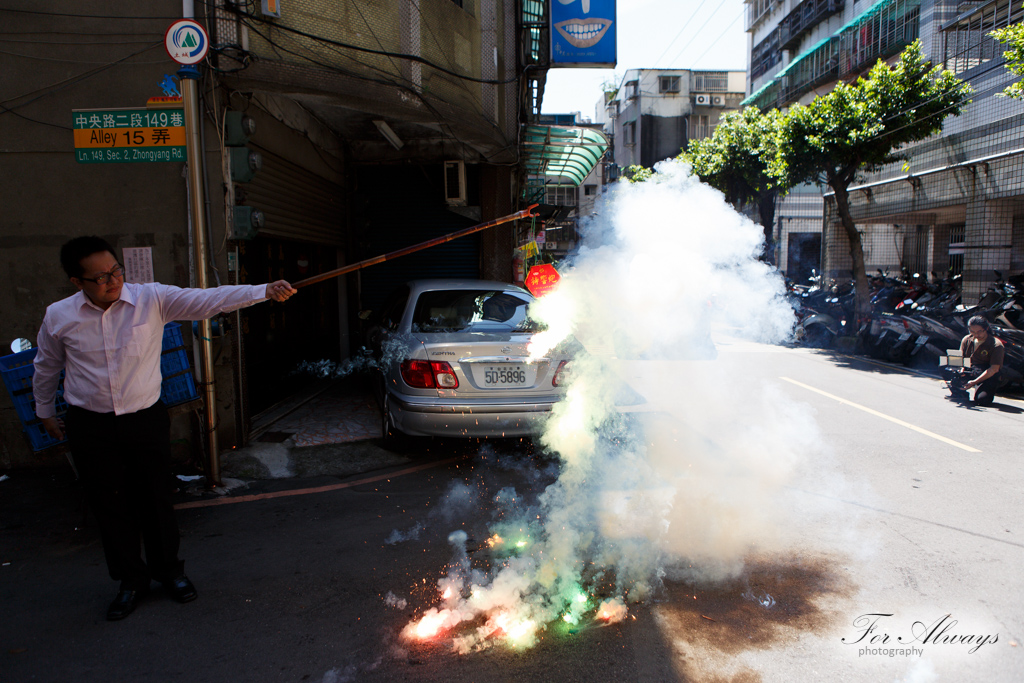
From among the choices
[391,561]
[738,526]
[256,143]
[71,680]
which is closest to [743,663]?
[738,526]

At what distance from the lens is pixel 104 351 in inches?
113

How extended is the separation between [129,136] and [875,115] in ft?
43.0

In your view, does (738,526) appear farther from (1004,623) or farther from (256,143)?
(256,143)

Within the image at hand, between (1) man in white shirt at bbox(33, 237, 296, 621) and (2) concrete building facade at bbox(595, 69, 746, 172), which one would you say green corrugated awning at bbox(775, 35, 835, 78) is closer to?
(2) concrete building facade at bbox(595, 69, 746, 172)

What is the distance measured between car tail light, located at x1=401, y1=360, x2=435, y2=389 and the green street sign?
103 inches

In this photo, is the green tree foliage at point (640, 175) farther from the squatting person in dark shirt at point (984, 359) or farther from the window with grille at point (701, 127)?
the window with grille at point (701, 127)

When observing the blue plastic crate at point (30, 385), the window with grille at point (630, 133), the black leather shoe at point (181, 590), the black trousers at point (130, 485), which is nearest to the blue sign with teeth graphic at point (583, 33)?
the blue plastic crate at point (30, 385)

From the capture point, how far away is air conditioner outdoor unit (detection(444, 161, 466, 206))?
369 inches

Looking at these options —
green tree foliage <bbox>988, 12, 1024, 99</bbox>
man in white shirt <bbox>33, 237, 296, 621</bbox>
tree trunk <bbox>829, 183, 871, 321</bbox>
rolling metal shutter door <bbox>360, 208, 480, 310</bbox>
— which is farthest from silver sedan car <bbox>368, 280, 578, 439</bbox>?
tree trunk <bbox>829, 183, 871, 321</bbox>

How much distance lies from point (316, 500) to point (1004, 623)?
162 inches

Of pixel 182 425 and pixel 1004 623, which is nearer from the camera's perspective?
pixel 1004 623

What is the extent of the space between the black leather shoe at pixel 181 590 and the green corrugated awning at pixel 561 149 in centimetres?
819

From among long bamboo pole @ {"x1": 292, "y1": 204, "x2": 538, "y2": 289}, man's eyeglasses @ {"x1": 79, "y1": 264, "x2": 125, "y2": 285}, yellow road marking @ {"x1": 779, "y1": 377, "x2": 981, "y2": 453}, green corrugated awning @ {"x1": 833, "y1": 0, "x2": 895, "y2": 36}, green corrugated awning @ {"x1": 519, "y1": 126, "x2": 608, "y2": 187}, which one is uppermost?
green corrugated awning @ {"x1": 833, "y1": 0, "x2": 895, "y2": 36}

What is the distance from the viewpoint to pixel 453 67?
7801mm
